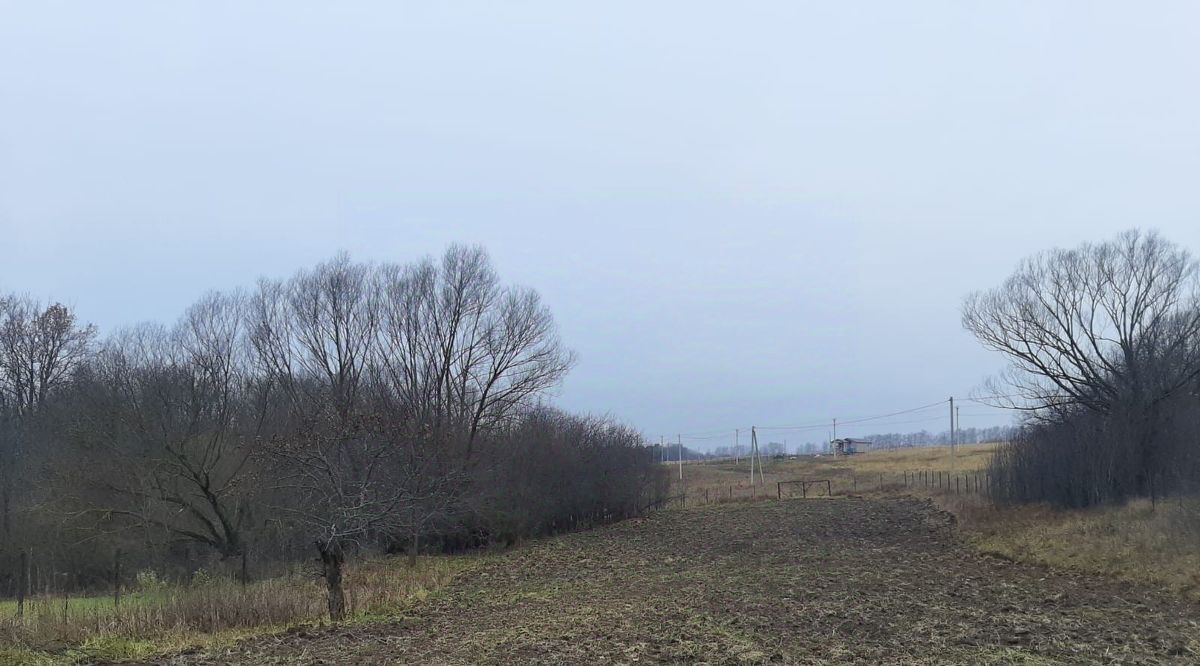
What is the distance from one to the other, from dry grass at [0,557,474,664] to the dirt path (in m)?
1.43

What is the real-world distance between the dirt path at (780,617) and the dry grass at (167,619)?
1.43 meters

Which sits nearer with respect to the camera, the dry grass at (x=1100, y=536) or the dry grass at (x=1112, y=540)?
the dry grass at (x=1112, y=540)

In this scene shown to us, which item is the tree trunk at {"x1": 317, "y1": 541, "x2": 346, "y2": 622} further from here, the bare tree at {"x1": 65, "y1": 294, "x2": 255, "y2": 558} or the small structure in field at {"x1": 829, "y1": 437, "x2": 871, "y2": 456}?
the small structure in field at {"x1": 829, "y1": 437, "x2": 871, "y2": 456}

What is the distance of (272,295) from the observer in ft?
142

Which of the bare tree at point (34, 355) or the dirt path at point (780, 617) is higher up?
the bare tree at point (34, 355)

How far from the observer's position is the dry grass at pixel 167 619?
44.7ft

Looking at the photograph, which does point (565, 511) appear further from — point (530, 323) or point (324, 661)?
point (324, 661)

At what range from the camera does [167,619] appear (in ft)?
51.6

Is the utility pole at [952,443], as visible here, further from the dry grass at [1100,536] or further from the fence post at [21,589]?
the fence post at [21,589]

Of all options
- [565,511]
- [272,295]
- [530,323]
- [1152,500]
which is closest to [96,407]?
[272,295]

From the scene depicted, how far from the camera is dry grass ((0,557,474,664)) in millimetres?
13617

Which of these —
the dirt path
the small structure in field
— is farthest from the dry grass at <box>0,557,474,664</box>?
the small structure in field

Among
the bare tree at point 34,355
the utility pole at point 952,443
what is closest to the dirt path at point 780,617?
the bare tree at point 34,355

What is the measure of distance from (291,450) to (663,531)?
24.5 m
